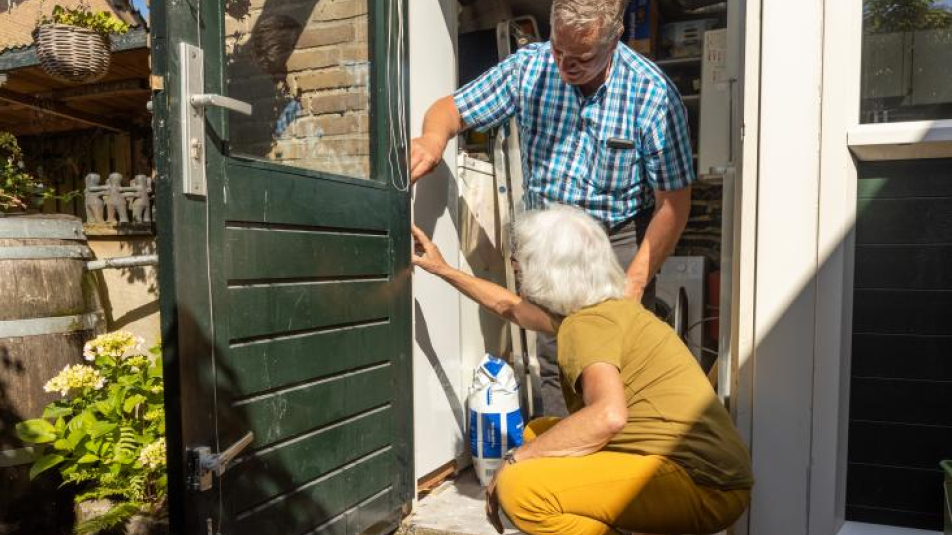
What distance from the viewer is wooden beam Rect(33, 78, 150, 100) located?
12.9 feet

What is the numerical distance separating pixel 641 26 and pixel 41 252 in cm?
340

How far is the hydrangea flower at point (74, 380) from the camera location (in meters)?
2.41

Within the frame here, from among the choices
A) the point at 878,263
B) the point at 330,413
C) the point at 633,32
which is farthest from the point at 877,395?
the point at 633,32

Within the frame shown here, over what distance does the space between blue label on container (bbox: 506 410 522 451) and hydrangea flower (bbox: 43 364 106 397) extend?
63.0 inches

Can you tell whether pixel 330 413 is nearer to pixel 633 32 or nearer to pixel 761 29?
pixel 761 29

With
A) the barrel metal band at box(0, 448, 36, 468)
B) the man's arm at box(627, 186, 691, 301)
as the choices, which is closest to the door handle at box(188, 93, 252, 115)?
the man's arm at box(627, 186, 691, 301)

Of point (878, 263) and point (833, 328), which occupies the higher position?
point (878, 263)

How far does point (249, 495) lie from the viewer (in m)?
1.58

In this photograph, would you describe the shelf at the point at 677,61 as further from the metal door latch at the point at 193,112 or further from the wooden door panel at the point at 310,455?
the metal door latch at the point at 193,112

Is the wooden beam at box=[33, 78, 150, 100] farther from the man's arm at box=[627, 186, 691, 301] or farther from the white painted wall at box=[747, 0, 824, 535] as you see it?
the white painted wall at box=[747, 0, 824, 535]

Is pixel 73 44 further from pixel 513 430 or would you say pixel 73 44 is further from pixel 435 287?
pixel 513 430

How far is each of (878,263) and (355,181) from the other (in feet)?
5.12

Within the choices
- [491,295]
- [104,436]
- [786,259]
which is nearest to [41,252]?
[104,436]

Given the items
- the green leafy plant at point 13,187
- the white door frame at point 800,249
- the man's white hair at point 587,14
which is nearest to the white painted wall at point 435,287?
the man's white hair at point 587,14
